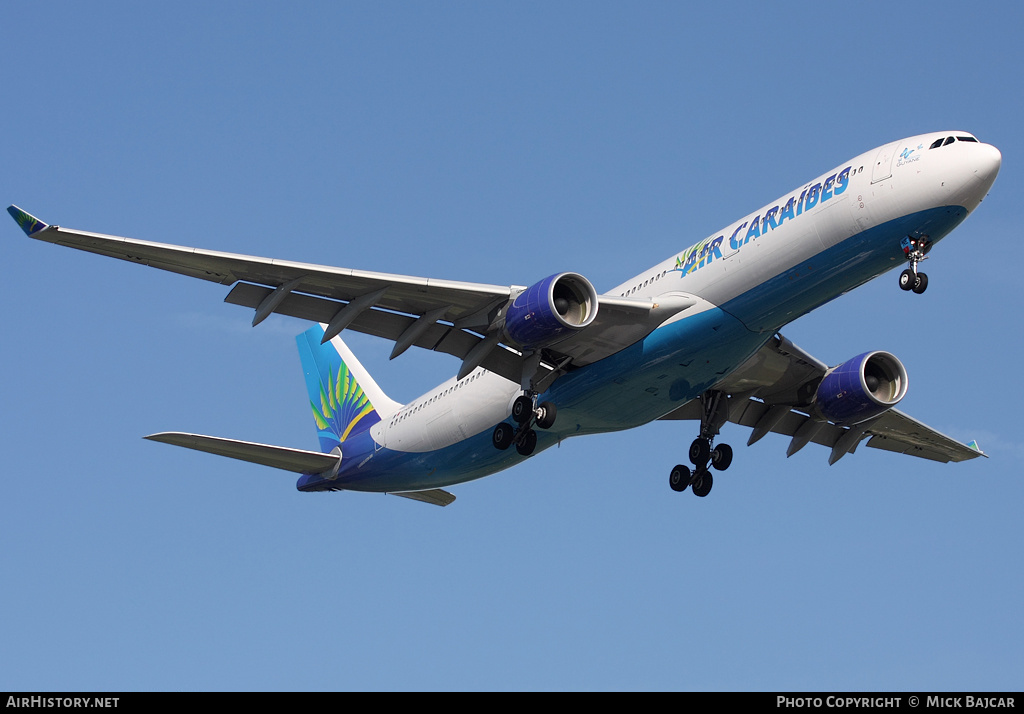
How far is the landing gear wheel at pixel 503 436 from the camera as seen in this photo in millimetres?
30297

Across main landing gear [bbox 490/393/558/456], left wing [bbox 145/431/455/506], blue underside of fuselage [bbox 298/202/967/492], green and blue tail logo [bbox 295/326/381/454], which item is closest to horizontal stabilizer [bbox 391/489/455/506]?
left wing [bbox 145/431/455/506]

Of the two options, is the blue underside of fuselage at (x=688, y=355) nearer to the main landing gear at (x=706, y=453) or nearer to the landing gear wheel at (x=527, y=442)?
the landing gear wheel at (x=527, y=442)

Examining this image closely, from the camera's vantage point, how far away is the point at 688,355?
90.0ft

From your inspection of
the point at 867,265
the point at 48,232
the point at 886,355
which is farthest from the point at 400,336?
the point at 886,355

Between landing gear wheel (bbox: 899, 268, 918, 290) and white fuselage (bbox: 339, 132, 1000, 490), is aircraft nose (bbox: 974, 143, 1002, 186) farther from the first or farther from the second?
landing gear wheel (bbox: 899, 268, 918, 290)

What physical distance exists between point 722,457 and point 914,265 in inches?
360

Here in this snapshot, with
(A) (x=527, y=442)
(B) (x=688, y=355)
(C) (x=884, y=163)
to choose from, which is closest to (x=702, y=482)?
(A) (x=527, y=442)

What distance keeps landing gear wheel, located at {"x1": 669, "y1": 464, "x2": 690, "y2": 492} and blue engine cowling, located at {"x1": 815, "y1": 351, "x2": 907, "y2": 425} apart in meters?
4.03

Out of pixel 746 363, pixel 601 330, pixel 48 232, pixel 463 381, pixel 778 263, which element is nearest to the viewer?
pixel 48 232

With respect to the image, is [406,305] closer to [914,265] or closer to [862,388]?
[914,265]

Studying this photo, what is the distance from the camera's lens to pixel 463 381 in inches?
1284
